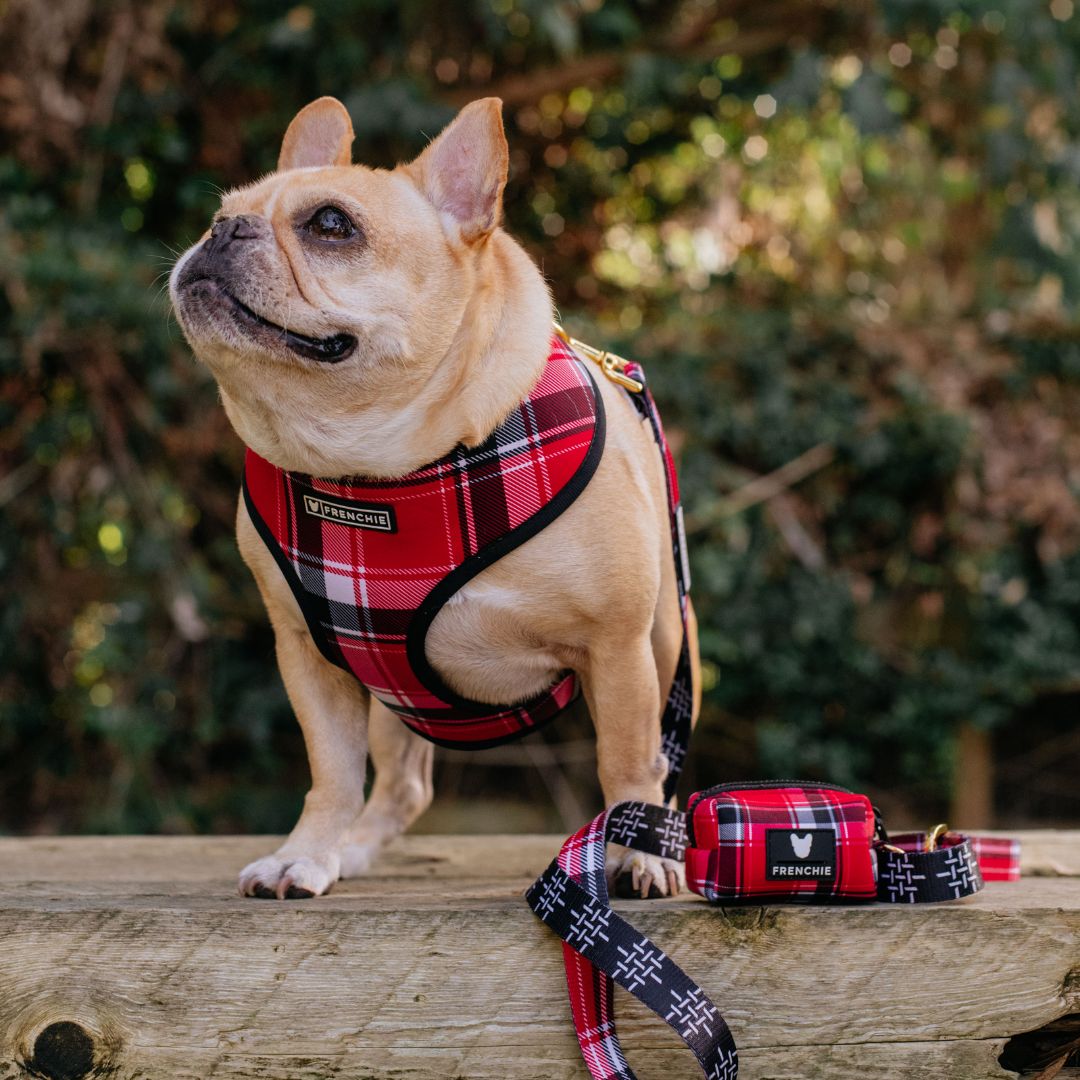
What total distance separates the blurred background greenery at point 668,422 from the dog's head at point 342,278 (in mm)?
2038

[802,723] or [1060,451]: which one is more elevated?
[1060,451]

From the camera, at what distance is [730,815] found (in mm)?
1601

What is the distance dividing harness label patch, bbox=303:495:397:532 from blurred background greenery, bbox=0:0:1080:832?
6.89 ft

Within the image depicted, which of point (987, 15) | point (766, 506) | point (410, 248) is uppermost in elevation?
point (987, 15)

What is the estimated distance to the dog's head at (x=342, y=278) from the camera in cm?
172

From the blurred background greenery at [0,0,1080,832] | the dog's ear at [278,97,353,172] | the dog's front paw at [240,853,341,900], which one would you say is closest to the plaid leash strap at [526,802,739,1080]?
the dog's front paw at [240,853,341,900]

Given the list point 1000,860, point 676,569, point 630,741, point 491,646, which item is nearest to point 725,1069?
point 630,741

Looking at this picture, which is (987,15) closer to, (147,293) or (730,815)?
(147,293)

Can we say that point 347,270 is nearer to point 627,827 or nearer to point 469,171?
point 469,171

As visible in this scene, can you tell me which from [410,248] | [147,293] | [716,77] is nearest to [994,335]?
[716,77]

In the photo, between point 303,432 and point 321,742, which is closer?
point 303,432

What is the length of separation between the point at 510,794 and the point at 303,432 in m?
3.01

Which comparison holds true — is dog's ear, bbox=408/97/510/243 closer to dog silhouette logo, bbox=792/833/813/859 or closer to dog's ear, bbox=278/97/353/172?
dog's ear, bbox=278/97/353/172

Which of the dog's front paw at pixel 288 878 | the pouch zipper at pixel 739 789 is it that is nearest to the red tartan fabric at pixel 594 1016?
the pouch zipper at pixel 739 789
